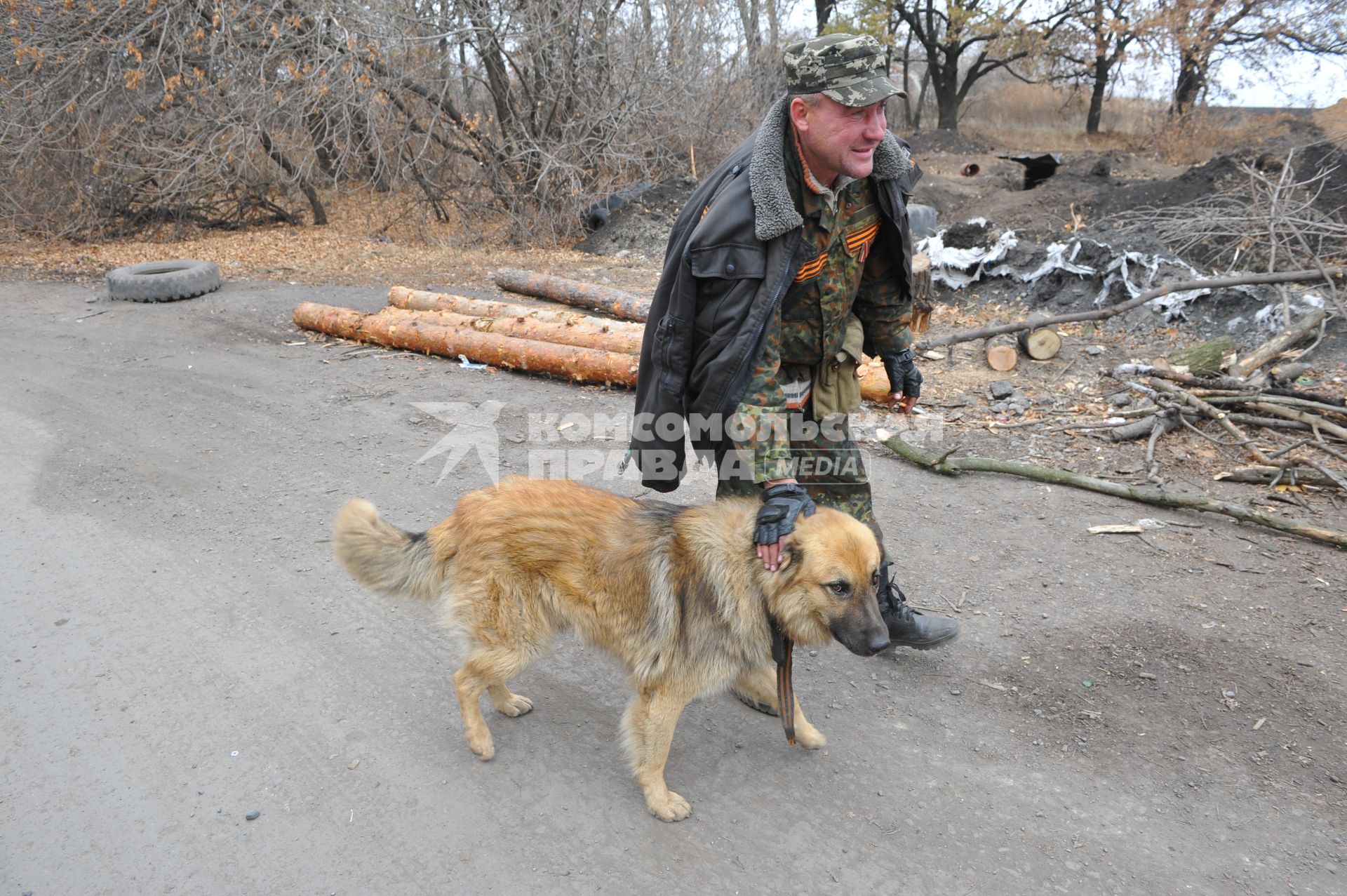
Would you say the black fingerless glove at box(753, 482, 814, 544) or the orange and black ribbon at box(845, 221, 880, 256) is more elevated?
the orange and black ribbon at box(845, 221, 880, 256)

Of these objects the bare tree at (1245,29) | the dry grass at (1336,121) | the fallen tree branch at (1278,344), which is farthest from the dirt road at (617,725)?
the bare tree at (1245,29)

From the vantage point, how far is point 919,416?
6941mm

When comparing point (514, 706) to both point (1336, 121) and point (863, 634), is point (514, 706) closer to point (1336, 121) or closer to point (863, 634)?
point (863, 634)

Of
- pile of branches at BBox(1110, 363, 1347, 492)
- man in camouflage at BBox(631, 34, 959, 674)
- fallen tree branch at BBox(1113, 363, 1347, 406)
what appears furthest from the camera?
fallen tree branch at BBox(1113, 363, 1347, 406)

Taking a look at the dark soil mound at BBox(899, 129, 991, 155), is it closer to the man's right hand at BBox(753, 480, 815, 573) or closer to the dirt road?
the dirt road

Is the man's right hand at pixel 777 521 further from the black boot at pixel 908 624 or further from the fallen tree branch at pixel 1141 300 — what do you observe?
the fallen tree branch at pixel 1141 300

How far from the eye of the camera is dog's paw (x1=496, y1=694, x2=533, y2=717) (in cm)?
337

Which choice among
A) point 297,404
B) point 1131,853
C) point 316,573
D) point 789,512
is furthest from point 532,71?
point 1131,853

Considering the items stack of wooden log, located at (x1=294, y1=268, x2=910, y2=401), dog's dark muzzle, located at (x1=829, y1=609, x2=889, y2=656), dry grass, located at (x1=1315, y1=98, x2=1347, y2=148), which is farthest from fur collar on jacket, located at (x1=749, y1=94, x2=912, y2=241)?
dry grass, located at (x1=1315, y1=98, x2=1347, y2=148)

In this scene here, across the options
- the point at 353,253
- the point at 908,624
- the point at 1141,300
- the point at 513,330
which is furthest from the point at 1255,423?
the point at 353,253

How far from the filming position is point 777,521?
109 inches

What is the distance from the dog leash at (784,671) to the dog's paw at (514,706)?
3.63 feet

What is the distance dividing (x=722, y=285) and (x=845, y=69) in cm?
78

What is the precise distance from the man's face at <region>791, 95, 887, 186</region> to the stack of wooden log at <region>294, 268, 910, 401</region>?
387cm
